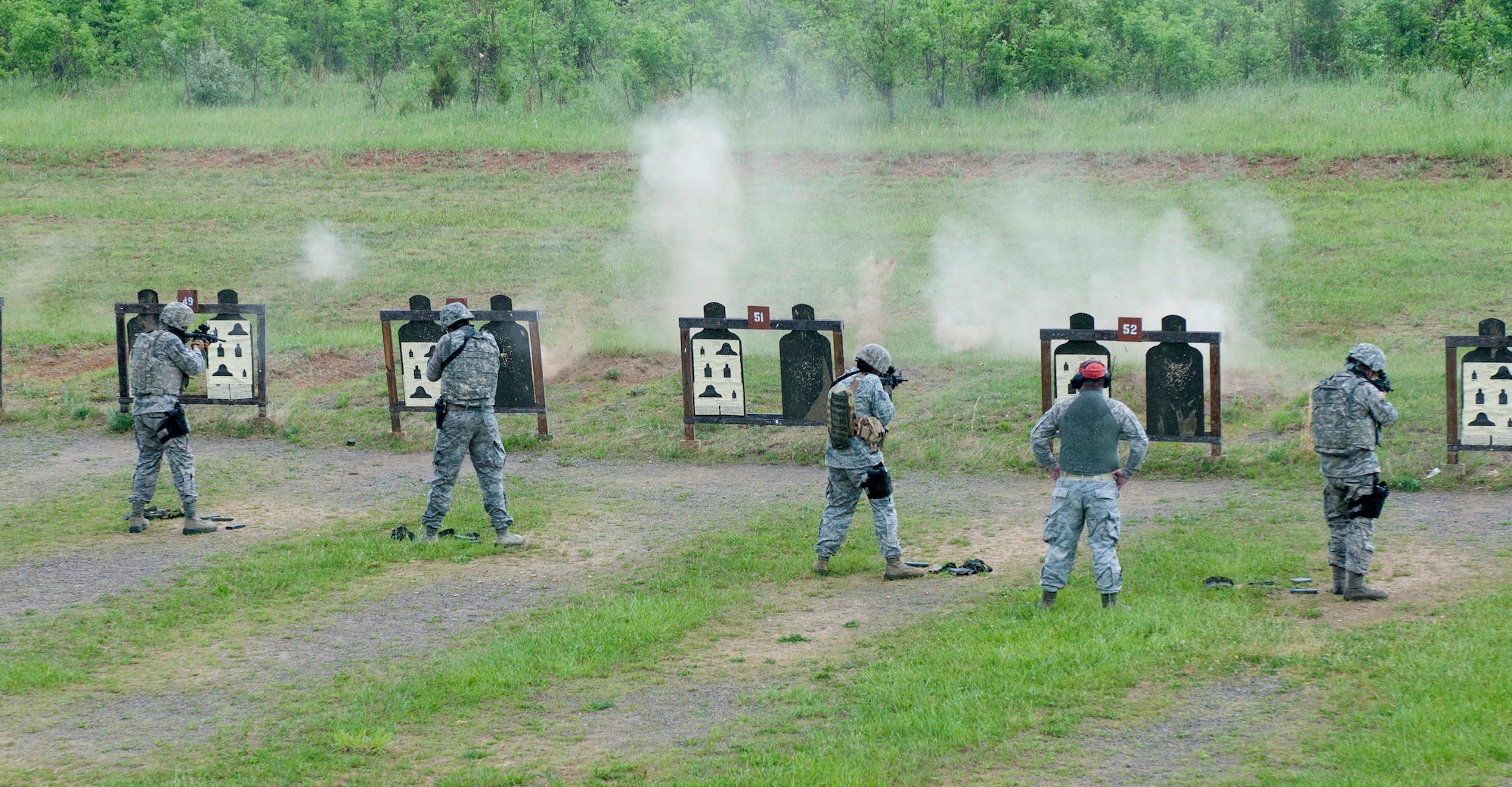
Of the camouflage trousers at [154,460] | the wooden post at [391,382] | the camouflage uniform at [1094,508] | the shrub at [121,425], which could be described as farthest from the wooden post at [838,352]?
the shrub at [121,425]

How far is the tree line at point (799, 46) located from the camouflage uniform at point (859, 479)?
2309 cm

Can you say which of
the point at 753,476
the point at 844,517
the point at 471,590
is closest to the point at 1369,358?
the point at 844,517

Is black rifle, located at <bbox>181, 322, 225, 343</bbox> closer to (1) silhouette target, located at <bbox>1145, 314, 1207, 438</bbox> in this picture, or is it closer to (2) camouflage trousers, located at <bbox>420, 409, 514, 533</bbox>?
(2) camouflage trousers, located at <bbox>420, 409, 514, 533</bbox>

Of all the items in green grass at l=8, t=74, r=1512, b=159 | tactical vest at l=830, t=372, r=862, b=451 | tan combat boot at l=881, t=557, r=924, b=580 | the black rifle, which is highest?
green grass at l=8, t=74, r=1512, b=159

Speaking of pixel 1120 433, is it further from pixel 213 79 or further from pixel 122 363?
pixel 213 79

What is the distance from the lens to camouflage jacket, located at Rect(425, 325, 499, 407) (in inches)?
438

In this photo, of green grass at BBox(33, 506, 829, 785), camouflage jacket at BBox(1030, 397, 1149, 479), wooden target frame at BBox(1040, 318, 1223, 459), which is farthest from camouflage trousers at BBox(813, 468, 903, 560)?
wooden target frame at BBox(1040, 318, 1223, 459)

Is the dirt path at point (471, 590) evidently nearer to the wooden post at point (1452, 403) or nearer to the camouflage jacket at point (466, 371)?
the camouflage jacket at point (466, 371)

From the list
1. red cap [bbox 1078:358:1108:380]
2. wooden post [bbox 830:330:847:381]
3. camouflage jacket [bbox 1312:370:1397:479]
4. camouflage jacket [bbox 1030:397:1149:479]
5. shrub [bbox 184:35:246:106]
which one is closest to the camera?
red cap [bbox 1078:358:1108:380]

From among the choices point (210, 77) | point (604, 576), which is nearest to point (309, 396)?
point (604, 576)

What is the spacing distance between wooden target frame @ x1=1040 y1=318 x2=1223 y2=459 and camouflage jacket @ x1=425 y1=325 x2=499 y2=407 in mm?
5604

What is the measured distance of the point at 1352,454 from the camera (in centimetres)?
917

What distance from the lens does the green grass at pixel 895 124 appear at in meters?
26.5

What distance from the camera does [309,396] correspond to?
1778cm
